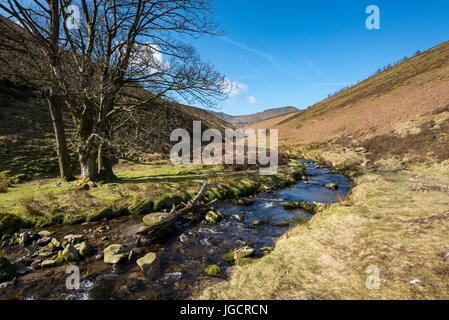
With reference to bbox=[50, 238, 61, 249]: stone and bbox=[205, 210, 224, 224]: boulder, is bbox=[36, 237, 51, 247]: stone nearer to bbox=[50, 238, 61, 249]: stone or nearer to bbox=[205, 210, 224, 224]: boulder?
bbox=[50, 238, 61, 249]: stone

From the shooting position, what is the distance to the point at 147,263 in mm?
5812

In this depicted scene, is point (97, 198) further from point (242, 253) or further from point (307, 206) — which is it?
point (307, 206)

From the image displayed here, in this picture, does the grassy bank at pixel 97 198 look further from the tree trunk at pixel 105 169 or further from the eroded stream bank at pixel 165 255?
the tree trunk at pixel 105 169

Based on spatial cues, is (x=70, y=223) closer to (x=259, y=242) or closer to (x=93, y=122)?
(x=93, y=122)

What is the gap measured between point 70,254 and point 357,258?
827cm

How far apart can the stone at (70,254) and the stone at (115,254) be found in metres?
0.79

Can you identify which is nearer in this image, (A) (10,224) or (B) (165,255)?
(B) (165,255)

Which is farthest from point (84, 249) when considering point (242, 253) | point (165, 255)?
point (242, 253)

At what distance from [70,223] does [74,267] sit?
351 cm

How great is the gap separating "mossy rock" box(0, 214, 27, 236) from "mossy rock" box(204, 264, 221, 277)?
7959mm

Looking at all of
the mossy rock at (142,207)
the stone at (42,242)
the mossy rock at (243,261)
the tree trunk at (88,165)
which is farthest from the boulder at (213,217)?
the tree trunk at (88,165)

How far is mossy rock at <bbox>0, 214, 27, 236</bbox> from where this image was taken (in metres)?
7.59

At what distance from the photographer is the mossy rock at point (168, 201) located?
1045 centimetres

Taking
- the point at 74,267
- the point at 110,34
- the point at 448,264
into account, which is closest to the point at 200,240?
the point at 74,267
